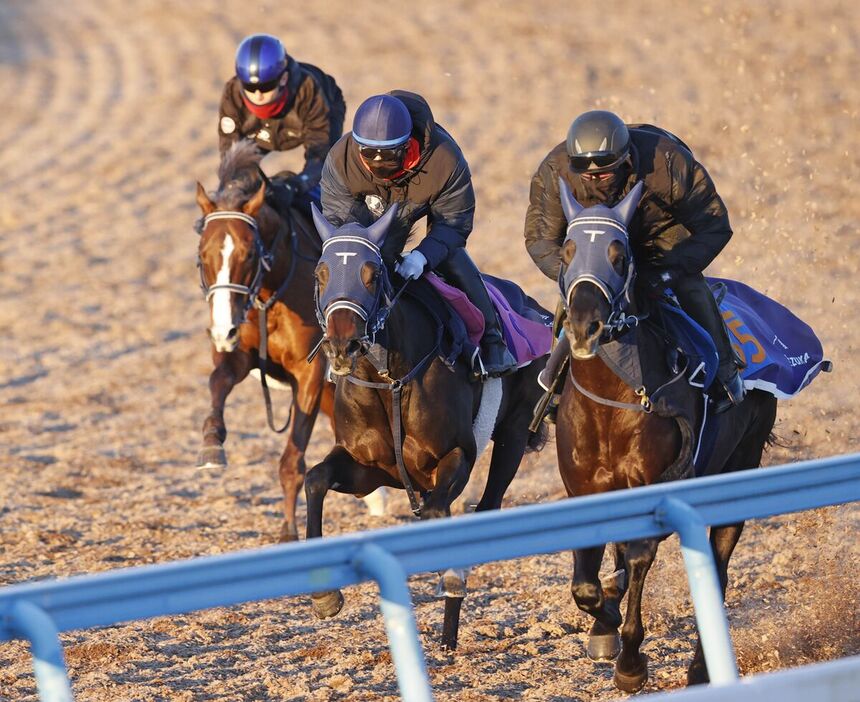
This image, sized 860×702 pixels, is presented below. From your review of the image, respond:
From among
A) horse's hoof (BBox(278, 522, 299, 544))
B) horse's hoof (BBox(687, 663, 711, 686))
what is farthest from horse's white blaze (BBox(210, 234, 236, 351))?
horse's hoof (BBox(687, 663, 711, 686))

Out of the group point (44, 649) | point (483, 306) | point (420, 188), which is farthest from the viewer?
point (483, 306)

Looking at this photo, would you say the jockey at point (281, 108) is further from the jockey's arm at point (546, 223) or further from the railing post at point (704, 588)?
the railing post at point (704, 588)

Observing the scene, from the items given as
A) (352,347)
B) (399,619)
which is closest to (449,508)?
(352,347)

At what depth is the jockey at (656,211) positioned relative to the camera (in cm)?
566

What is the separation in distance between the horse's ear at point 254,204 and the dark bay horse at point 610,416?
260cm

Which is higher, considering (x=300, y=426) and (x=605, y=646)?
(x=300, y=426)

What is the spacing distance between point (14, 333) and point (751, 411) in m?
8.41

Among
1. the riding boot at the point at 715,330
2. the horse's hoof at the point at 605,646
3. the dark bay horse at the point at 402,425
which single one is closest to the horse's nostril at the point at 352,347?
the dark bay horse at the point at 402,425

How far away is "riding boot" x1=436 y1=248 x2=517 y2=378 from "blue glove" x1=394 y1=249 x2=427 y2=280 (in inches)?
20.2

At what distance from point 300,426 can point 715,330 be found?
2.87m

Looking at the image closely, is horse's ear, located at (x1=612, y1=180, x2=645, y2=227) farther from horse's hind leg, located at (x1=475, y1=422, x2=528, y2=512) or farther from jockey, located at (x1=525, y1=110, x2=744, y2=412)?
horse's hind leg, located at (x1=475, y1=422, x2=528, y2=512)

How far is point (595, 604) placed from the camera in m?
5.61

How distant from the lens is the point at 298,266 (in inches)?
320

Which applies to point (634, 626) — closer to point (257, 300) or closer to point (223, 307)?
point (223, 307)
